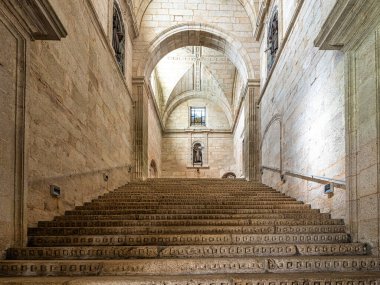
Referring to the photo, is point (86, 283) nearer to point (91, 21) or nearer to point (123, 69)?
point (91, 21)

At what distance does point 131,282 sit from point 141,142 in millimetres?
9768

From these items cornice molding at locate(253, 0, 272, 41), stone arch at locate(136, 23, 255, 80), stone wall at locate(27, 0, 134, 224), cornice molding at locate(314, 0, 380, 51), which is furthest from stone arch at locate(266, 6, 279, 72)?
cornice molding at locate(314, 0, 380, 51)

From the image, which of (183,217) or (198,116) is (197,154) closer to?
(198,116)

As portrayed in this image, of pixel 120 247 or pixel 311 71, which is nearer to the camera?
pixel 120 247

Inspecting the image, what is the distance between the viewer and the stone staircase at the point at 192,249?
11.3 feet

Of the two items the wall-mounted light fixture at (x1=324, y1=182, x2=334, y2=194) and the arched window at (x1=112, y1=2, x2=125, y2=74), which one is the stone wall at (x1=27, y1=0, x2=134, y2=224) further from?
the wall-mounted light fixture at (x1=324, y1=182, x2=334, y2=194)

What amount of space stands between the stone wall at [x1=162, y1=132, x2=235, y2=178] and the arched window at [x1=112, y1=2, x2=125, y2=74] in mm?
Answer: 11930

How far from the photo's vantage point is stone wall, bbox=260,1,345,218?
534 centimetres

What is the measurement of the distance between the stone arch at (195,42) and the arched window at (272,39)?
193 cm

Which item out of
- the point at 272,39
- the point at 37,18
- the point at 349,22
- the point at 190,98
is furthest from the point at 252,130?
the point at 190,98

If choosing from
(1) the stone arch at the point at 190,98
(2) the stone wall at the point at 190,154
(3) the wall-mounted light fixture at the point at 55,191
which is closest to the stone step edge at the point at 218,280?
(3) the wall-mounted light fixture at the point at 55,191

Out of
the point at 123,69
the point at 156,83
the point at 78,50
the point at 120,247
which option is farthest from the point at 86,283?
the point at 156,83

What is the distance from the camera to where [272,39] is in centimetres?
1111

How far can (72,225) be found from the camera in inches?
202
